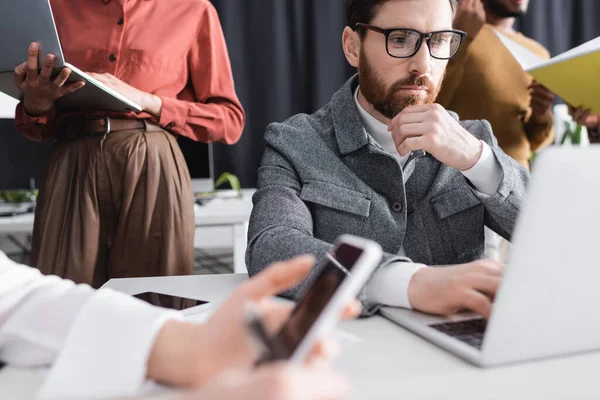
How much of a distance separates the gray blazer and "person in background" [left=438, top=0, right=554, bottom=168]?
0.65 meters

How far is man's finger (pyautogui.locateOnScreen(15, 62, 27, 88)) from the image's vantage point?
1.12 meters

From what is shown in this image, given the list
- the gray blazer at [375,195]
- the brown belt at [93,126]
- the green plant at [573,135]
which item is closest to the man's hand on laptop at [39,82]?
the brown belt at [93,126]

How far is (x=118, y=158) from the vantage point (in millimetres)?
1312

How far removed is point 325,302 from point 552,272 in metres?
0.20

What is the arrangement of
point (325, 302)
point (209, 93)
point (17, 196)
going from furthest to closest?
point (17, 196) < point (209, 93) < point (325, 302)

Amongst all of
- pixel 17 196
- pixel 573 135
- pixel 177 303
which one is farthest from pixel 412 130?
pixel 17 196

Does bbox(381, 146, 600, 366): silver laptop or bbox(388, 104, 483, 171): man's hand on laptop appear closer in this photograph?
bbox(381, 146, 600, 366): silver laptop

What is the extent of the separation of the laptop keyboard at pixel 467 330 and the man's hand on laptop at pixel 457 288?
13 mm

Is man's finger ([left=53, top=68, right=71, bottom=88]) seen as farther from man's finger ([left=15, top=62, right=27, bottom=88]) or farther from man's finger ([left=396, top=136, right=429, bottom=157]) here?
man's finger ([left=396, top=136, right=429, bottom=157])

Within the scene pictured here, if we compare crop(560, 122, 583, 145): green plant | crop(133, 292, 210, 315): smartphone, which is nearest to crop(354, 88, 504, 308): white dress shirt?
crop(133, 292, 210, 315): smartphone

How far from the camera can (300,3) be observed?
3.52 m

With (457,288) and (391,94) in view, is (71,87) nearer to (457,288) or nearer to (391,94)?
(391,94)

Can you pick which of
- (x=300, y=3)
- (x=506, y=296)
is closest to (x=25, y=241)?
(x=300, y=3)

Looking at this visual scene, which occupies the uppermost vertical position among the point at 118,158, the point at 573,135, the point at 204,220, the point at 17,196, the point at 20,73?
the point at 20,73
